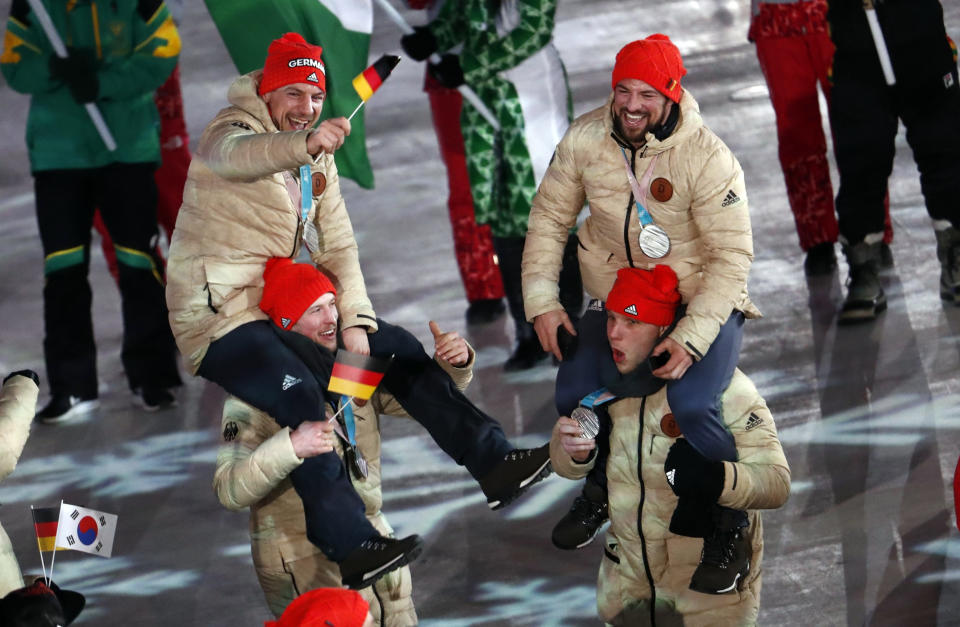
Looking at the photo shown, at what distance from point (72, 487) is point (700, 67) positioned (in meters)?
6.17

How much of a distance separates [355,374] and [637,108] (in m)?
1.17

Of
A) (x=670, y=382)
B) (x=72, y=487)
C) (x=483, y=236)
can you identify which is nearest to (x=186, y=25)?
(x=483, y=236)

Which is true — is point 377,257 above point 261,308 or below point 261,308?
below

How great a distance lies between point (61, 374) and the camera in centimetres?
719

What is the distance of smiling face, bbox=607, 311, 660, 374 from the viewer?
4.64 m

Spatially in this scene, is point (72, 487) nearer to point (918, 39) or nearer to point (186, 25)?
point (918, 39)

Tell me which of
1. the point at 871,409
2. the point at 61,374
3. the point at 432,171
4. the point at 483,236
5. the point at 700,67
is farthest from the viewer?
the point at 700,67

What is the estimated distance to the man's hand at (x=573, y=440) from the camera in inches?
178

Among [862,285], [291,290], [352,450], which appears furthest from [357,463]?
[862,285]

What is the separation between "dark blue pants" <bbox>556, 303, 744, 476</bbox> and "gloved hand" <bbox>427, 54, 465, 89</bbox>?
236cm

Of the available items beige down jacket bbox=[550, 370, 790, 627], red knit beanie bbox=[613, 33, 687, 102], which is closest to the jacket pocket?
beige down jacket bbox=[550, 370, 790, 627]

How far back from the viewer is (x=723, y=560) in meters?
4.45

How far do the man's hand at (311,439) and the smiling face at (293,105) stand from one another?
96 centimetres

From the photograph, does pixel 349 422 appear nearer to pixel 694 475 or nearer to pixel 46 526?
pixel 46 526
